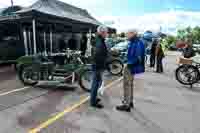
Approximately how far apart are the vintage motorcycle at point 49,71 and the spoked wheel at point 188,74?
331 cm

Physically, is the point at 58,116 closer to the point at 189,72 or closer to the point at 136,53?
the point at 136,53

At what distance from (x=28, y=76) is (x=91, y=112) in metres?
2.89

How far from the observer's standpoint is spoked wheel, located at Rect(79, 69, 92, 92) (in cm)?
552

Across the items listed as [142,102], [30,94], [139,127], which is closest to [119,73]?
[142,102]

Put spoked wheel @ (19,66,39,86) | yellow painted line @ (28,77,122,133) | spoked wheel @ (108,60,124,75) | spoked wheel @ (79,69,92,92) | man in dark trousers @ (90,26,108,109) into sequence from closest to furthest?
yellow painted line @ (28,77,122,133), man in dark trousers @ (90,26,108,109), spoked wheel @ (79,69,92,92), spoked wheel @ (19,66,39,86), spoked wheel @ (108,60,124,75)

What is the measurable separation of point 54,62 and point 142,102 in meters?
3.06

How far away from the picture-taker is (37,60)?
236 inches

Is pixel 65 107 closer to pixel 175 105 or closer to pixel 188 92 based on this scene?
pixel 175 105

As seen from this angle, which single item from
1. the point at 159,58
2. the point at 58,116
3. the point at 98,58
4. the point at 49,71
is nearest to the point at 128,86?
the point at 98,58

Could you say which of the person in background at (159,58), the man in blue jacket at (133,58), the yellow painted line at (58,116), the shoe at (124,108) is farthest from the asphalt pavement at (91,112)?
the person in background at (159,58)

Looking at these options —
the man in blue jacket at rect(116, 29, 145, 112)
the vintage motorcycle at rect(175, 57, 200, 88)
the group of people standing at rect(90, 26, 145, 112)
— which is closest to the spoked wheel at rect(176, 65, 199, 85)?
the vintage motorcycle at rect(175, 57, 200, 88)

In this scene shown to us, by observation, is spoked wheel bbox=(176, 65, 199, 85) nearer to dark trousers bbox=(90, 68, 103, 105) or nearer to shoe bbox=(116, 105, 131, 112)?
shoe bbox=(116, 105, 131, 112)

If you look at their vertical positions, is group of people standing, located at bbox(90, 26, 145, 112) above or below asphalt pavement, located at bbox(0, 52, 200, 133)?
above

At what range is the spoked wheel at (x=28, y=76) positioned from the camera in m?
5.95
